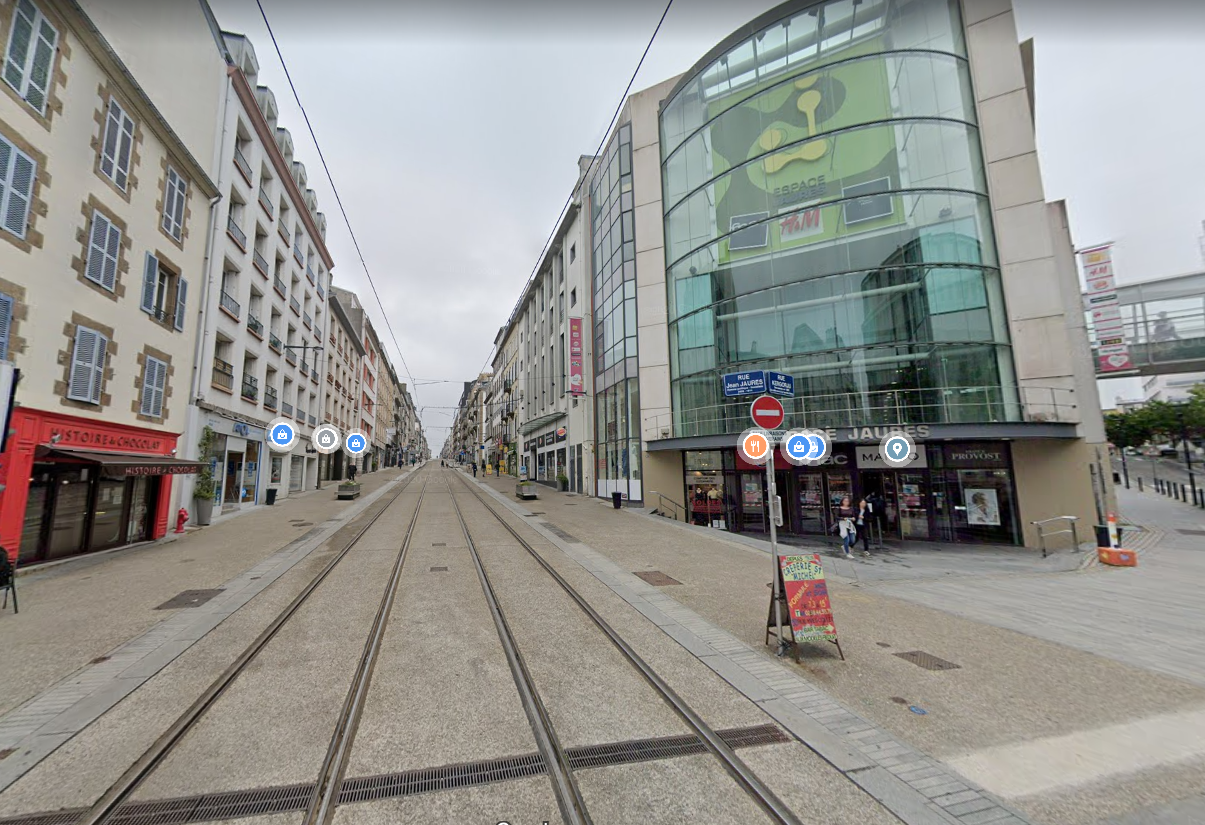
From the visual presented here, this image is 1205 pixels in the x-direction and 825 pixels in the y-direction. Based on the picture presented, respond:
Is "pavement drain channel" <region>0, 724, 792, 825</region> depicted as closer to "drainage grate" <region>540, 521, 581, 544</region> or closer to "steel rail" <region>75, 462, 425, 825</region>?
"steel rail" <region>75, 462, 425, 825</region>

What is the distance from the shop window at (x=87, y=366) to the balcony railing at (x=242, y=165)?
11545mm

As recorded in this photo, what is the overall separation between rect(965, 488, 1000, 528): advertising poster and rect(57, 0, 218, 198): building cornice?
90.2ft

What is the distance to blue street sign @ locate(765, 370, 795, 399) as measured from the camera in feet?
53.9

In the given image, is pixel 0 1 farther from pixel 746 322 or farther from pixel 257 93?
pixel 746 322

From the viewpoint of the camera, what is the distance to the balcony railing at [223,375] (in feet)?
61.3

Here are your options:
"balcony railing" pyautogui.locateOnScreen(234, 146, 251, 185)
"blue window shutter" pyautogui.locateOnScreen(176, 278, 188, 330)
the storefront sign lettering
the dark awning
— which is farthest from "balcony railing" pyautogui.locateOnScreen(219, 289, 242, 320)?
the dark awning

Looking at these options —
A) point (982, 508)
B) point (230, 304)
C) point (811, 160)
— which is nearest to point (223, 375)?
point (230, 304)

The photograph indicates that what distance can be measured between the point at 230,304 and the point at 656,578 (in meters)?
20.3

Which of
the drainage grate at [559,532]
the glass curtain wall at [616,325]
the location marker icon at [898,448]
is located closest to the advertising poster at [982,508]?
the location marker icon at [898,448]

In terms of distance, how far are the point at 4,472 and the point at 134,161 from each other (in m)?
8.86

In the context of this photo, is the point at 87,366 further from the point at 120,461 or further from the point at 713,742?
the point at 713,742

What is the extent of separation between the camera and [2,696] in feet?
15.4

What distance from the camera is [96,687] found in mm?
4930

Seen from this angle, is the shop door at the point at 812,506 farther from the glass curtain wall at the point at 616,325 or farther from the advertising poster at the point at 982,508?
the glass curtain wall at the point at 616,325
